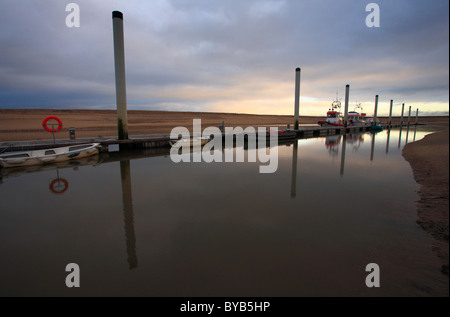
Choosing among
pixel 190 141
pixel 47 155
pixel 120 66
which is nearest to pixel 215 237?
pixel 47 155

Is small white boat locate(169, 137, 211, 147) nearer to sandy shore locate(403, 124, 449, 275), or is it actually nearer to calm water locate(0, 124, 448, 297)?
calm water locate(0, 124, 448, 297)

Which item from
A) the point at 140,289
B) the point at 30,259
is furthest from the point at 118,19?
the point at 140,289

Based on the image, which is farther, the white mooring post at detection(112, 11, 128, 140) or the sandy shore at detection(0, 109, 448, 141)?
the sandy shore at detection(0, 109, 448, 141)

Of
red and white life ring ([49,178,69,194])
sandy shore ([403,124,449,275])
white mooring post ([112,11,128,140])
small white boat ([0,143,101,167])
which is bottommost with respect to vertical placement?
red and white life ring ([49,178,69,194])

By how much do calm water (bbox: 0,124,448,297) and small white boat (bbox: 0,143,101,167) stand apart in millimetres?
2398

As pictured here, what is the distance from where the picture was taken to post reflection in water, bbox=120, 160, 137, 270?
14.2 ft

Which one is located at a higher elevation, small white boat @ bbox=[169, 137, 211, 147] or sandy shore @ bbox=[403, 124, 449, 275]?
small white boat @ bbox=[169, 137, 211, 147]

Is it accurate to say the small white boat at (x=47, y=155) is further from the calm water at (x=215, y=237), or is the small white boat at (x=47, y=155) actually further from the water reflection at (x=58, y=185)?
the water reflection at (x=58, y=185)

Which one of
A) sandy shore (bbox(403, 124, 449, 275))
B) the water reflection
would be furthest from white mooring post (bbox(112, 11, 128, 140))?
sandy shore (bbox(403, 124, 449, 275))

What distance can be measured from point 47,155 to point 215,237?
1201cm

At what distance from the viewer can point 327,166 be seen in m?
12.8

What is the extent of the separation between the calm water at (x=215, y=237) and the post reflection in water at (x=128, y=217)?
4cm

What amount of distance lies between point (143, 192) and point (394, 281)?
7343 millimetres

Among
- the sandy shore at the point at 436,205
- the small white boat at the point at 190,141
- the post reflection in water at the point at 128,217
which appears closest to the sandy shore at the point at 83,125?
the sandy shore at the point at 436,205
